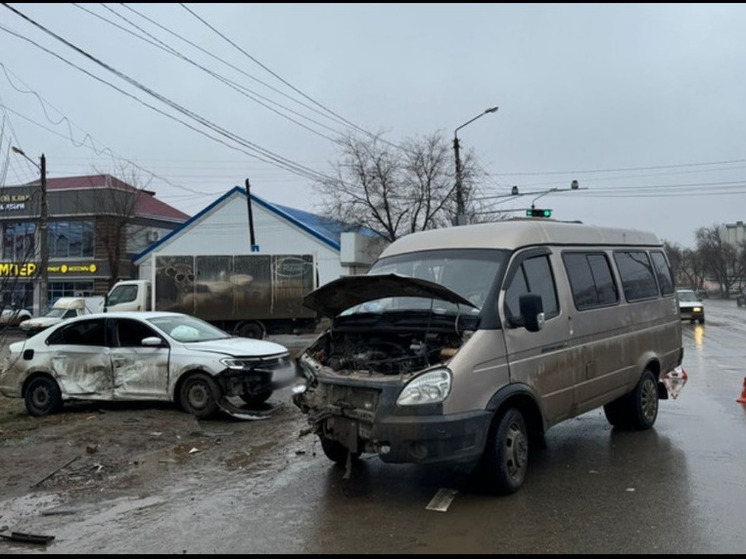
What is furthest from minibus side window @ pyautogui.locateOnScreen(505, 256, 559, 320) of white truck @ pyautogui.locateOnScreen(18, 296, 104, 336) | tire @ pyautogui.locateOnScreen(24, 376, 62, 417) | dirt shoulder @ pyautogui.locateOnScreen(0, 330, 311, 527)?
white truck @ pyautogui.locateOnScreen(18, 296, 104, 336)

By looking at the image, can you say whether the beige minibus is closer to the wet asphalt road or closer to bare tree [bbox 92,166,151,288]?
the wet asphalt road

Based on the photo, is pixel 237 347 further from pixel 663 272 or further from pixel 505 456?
pixel 663 272

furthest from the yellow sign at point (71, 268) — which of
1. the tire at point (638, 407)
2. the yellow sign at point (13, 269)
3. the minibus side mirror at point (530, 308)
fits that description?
the minibus side mirror at point (530, 308)

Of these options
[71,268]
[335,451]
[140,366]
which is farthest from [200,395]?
[71,268]

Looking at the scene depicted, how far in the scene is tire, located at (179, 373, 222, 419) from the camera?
29.8ft

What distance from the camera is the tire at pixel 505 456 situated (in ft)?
17.1

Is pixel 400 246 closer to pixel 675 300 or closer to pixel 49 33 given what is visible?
pixel 675 300

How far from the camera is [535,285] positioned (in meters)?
6.11

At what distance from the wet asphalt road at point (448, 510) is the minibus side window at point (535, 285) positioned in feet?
5.17

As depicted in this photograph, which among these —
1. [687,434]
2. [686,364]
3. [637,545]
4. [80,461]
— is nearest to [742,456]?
[687,434]

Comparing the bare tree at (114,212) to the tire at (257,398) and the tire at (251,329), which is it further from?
the tire at (257,398)

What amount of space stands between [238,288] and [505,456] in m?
17.4

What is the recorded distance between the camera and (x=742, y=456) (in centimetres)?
646

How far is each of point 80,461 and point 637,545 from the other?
18.9ft
